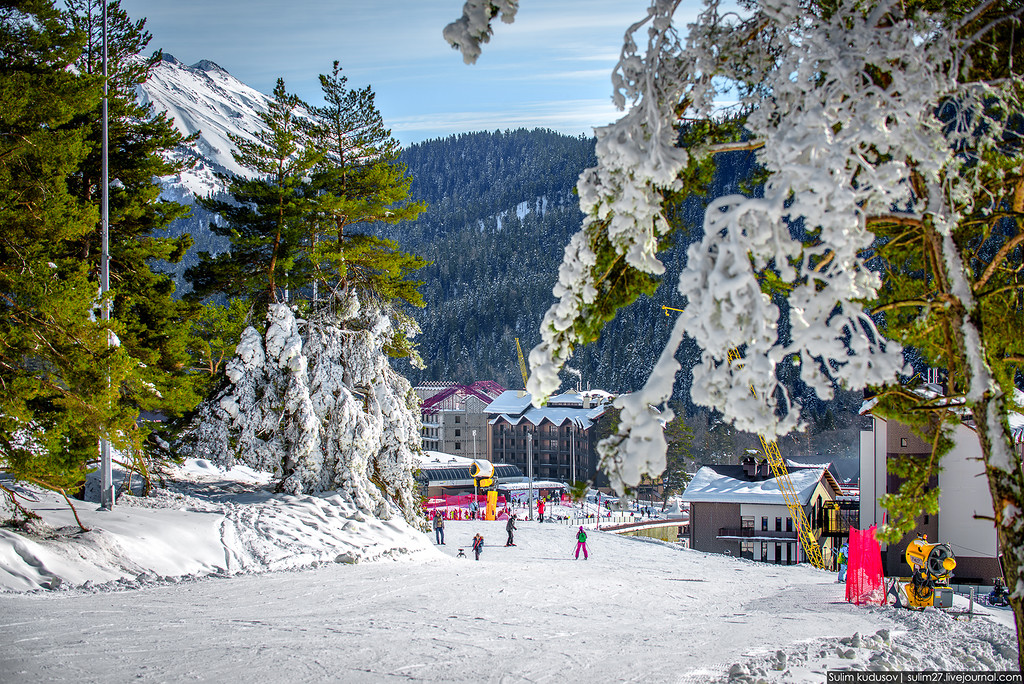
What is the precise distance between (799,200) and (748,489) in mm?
43052

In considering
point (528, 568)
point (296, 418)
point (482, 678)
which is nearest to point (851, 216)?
point (482, 678)

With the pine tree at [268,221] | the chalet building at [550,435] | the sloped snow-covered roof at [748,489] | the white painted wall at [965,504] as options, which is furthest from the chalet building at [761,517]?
the chalet building at [550,435]

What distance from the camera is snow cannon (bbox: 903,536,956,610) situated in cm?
1800

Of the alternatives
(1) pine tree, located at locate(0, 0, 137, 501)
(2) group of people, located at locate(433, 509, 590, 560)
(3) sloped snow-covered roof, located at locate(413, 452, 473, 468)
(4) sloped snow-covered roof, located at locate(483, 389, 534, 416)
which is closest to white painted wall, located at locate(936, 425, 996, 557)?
(2) group of people, located at locate(433, 509, 590, 560)

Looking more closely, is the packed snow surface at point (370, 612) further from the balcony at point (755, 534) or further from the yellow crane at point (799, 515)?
the balcony at point (755, 534)

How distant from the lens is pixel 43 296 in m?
14.3

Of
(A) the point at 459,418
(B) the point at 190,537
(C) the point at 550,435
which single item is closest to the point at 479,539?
(B) the point at 190,537

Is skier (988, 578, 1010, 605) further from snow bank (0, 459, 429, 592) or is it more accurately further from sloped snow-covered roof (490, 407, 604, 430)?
sloped snow-covered roof (490, 407, 604, 430)

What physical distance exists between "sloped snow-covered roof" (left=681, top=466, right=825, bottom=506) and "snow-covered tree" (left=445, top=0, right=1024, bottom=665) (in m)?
38.0

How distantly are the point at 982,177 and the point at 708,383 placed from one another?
4.77 m

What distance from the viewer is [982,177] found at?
7297mm

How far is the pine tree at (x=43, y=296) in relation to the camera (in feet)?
47.0

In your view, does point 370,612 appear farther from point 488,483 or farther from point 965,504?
point 488,483

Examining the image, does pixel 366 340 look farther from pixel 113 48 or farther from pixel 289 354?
pixel 113 48
